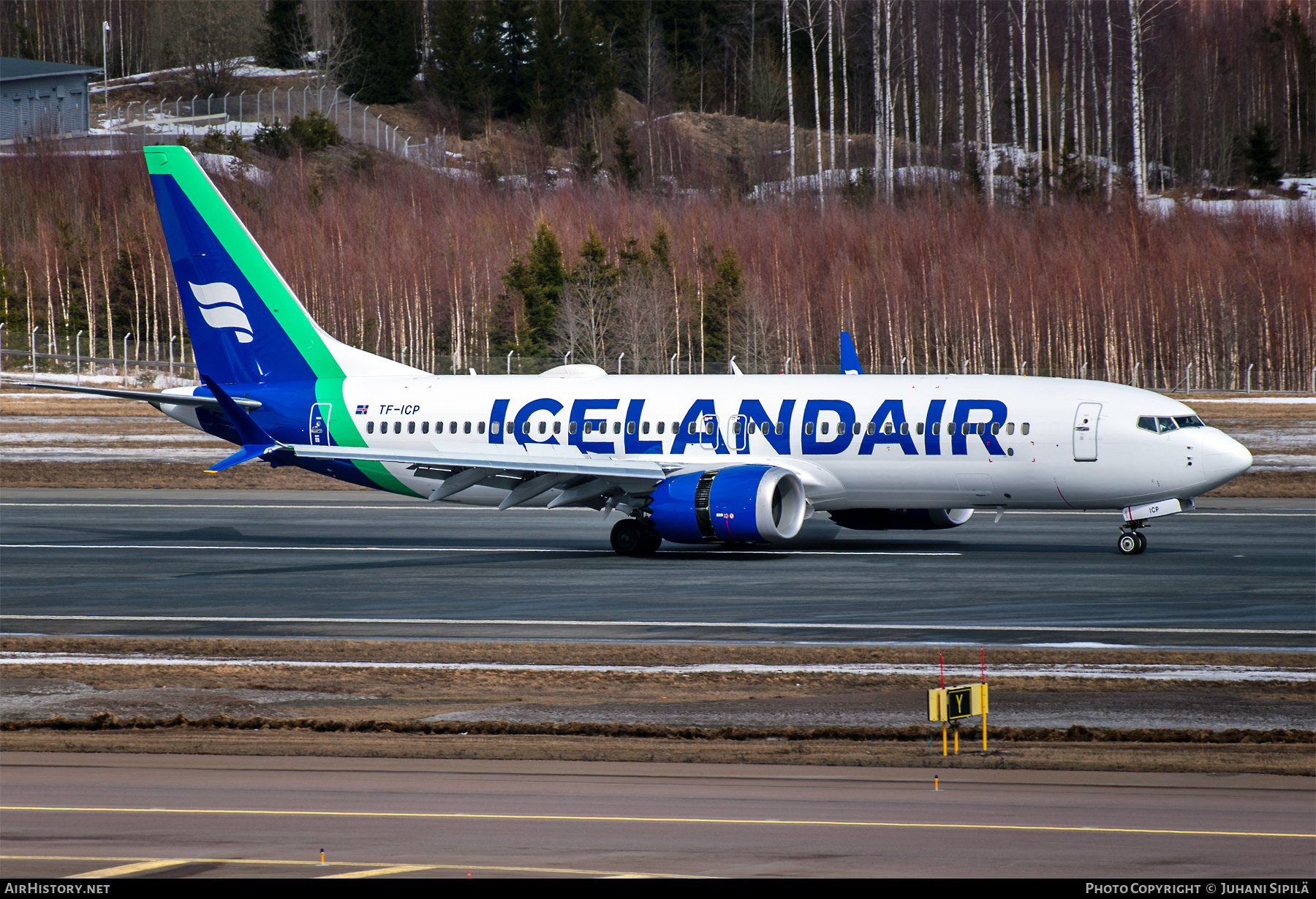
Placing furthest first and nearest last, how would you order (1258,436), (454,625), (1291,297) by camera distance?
(1291,297) → (1258,436) → (454,625)

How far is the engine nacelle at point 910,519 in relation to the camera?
32906mm

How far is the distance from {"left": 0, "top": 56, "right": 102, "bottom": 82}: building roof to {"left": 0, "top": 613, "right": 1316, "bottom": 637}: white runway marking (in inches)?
5094

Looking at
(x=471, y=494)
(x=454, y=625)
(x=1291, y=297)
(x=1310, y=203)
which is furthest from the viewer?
(x=1310, y=203)

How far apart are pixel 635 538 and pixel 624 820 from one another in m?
20.0

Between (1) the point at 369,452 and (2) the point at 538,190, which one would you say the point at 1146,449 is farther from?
(2) the point at 538,190

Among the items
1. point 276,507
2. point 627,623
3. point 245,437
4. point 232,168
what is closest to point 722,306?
point 276,507

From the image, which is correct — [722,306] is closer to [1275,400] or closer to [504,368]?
[504,368]

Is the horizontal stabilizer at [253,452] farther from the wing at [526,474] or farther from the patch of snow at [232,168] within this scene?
the patch of snow at [232,168]

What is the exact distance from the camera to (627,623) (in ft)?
74.9

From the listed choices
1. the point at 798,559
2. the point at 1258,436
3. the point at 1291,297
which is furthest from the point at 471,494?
the point at 1291,297

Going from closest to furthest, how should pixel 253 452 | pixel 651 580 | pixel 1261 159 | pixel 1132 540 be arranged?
pixel 651 580
pixel 1132 540
pixel 253 452
pixel 1261 159

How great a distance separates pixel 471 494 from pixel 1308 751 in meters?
22.7

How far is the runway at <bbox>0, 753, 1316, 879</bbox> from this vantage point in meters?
10.4

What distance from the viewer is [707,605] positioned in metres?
24.6
